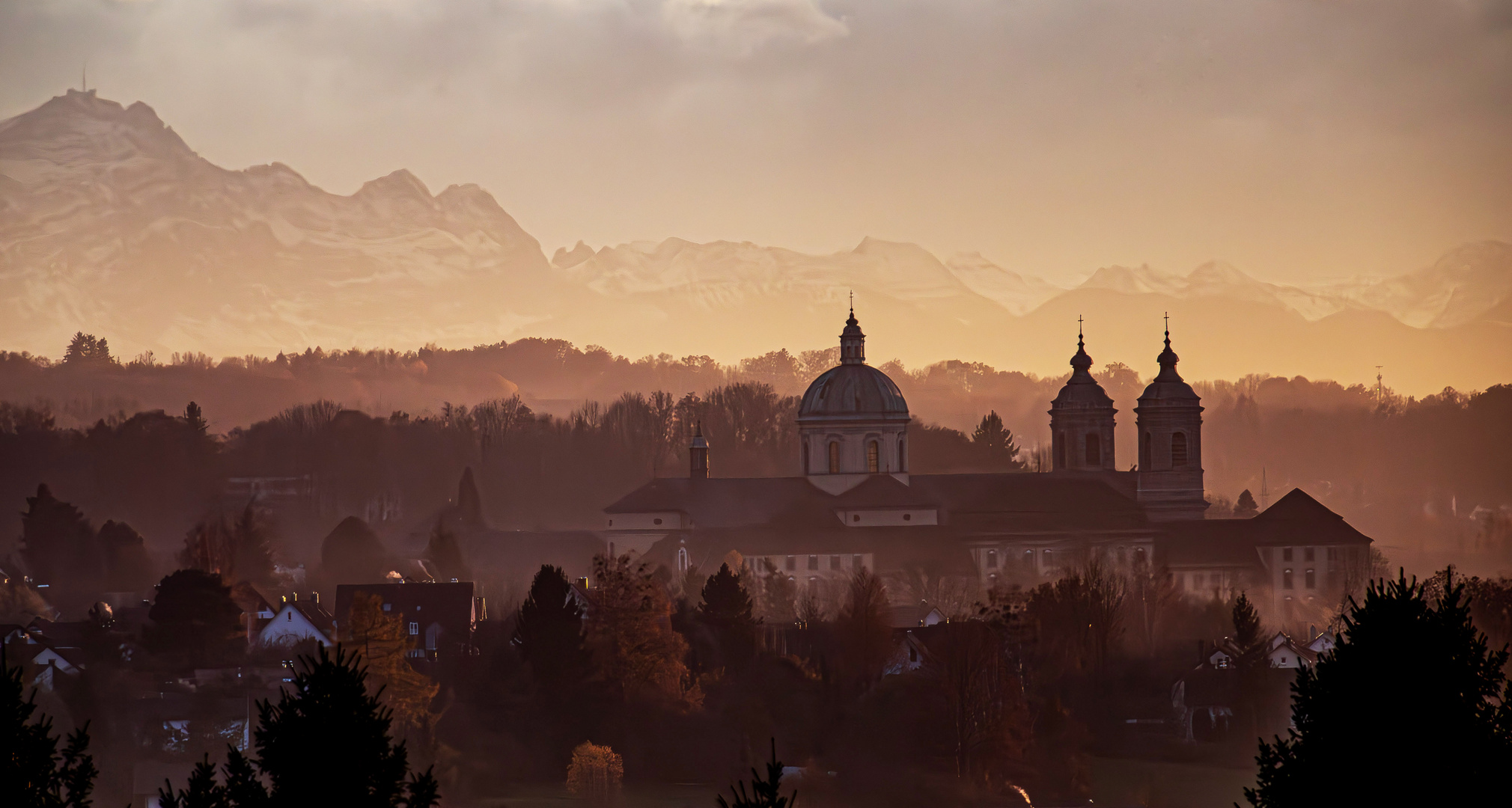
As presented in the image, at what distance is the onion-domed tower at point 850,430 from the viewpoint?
310ft

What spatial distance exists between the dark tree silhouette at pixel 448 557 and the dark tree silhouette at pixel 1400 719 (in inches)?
2995

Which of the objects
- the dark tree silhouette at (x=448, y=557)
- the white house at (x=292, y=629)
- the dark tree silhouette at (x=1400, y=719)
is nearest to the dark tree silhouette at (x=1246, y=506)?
the dark tree silhouette at (x=448, y=557)

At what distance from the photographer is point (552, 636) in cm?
5522

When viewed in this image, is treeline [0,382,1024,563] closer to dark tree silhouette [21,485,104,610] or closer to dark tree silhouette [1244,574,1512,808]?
dark tree silhouette [21,485,104,610]

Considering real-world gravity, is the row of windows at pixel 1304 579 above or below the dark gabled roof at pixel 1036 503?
below

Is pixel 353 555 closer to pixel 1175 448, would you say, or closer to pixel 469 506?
pixel 469 506

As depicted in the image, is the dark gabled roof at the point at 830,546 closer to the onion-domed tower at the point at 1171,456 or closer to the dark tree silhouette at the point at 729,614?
the onion-domed tower at the point at 1171,456

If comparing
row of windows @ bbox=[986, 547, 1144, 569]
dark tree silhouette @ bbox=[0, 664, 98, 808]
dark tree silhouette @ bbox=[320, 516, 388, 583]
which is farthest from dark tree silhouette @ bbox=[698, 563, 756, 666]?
dark tree silhouette @ bbox=[0, 664, 98, 808]

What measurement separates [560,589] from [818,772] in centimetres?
1106

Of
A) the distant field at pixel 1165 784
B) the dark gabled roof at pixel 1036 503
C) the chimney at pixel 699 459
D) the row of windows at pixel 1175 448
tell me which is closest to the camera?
the distant field at pixel 1165 784

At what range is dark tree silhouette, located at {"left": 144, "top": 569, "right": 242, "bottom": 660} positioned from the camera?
58.1 m

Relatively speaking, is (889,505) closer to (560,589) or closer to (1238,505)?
(560,589)

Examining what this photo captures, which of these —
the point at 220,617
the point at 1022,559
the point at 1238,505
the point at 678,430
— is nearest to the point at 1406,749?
the point at 220,617

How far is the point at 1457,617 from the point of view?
20.2m
